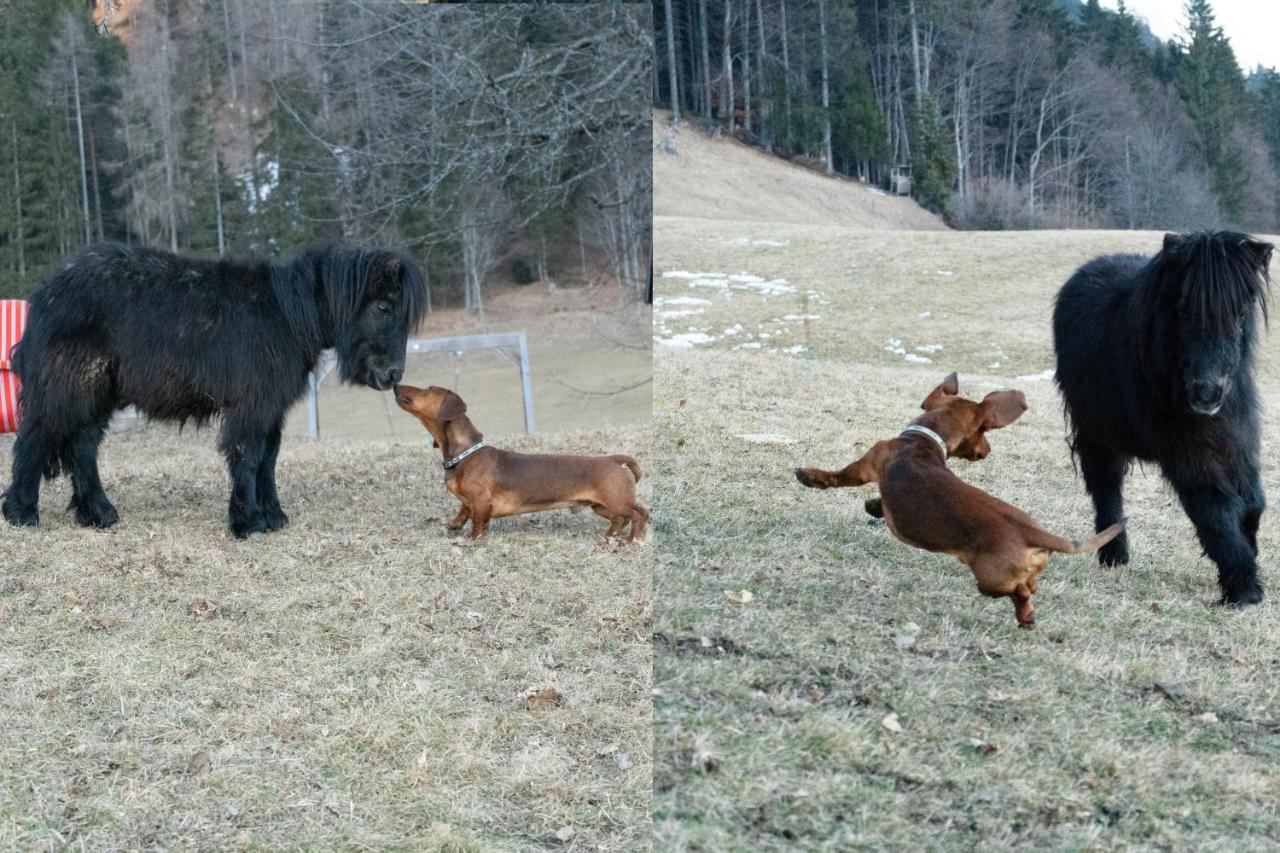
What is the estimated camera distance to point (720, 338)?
11727 mm

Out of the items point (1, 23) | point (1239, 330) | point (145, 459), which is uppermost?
point (1, 23)

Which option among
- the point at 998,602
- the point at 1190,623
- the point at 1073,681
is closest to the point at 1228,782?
the point at 1073,681

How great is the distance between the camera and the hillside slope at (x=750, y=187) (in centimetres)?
399

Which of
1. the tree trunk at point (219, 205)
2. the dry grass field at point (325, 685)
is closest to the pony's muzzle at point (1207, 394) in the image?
the dry grass field at point (325, 685)

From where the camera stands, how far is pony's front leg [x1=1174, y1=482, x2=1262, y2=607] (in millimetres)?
3463

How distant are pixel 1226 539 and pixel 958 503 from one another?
133 cm

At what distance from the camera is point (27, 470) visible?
217 inches

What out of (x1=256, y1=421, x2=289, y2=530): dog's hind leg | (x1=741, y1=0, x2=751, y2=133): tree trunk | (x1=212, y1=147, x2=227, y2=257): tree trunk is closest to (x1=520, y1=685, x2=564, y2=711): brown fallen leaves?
(x1=741, y1=0, x2=751, y2=133): tree trunk

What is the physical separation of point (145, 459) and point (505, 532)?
18.0 feet

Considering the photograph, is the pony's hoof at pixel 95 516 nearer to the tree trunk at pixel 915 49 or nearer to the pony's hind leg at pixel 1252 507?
the tree trunk at pixel 915 49

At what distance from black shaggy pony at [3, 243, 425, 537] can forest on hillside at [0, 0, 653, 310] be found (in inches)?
65.9

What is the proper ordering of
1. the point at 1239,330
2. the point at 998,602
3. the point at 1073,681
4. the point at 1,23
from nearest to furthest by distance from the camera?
1. the point at 1073,681
2. the point at 998,602
3. the point at 1239,330
4. the point at 1,23

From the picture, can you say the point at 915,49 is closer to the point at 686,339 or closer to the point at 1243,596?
the point at 1243,596

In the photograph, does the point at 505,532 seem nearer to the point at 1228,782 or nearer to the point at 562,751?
the point at 562,751
